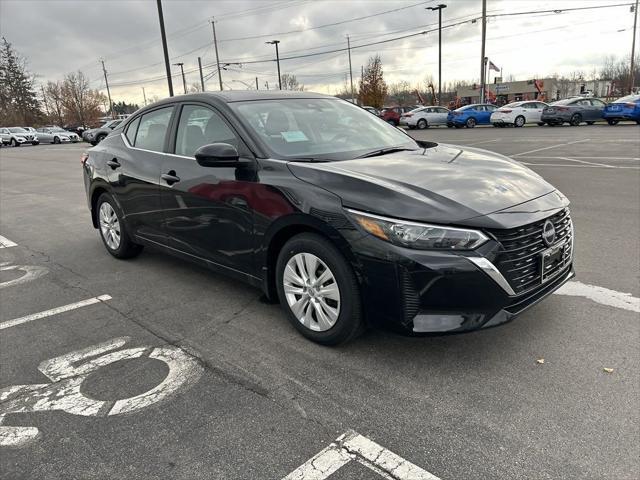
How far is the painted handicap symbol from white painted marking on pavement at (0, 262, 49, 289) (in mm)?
2114

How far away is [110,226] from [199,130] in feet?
6.98

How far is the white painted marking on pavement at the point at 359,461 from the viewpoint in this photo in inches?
87.4

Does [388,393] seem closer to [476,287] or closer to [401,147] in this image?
[476,287]

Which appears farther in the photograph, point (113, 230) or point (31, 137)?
point (31, 137)

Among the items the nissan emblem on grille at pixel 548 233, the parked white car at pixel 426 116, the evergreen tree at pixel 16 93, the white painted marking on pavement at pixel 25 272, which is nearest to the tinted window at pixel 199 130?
the nissan emblem on grille at pixel 548 233

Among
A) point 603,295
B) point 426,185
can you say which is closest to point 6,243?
point 426,185

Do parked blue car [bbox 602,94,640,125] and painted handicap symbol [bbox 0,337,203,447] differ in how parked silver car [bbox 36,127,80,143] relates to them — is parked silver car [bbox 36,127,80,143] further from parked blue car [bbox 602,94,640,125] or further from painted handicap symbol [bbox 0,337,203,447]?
painted handicap symbol [bbox 0,337,203,447]

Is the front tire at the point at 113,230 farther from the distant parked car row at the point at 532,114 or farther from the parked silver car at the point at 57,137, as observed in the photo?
the parked silver car at the point at 57,137

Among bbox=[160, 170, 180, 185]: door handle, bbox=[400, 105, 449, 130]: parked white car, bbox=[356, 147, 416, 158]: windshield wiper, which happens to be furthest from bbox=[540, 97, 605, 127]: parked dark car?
bbox=[160, 170, 180, 185]: door handle

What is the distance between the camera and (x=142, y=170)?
4723 mm

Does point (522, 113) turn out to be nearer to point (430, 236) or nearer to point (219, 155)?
point (219, 155)

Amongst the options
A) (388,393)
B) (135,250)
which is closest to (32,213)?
(135,250)

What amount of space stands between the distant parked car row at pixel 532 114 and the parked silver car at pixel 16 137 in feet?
103

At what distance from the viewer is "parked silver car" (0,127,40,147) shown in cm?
4375
